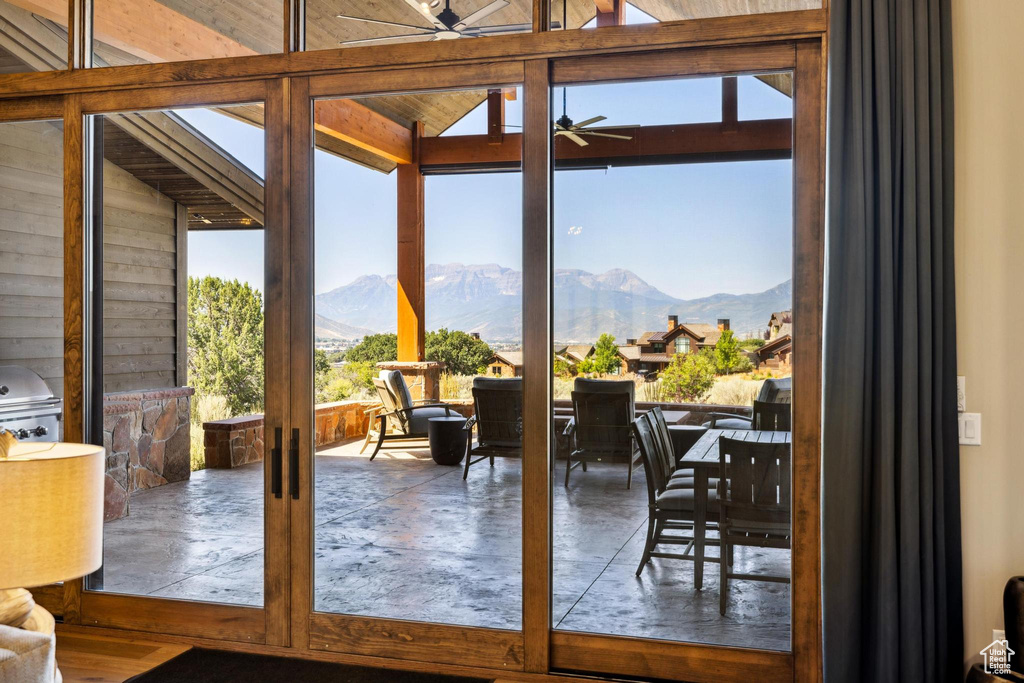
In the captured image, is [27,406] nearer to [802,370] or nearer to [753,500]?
[753,500]

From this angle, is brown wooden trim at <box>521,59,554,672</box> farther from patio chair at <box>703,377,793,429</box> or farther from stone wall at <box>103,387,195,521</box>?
stone wall at <box>103,387,195,521</box>

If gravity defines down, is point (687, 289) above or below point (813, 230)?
below

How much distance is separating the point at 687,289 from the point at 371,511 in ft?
5.28

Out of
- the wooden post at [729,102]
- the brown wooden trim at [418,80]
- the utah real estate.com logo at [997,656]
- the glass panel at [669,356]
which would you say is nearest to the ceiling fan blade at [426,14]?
the brown wooden trim at [418,80]

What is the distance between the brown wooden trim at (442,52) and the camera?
2.92 m

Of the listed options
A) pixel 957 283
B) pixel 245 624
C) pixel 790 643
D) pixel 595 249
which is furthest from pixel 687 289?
pixel 245 624

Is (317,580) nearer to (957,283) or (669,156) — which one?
(669,156)

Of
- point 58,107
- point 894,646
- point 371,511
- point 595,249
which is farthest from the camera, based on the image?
point 58,107

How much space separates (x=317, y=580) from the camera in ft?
11.1

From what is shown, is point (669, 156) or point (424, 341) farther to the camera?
point (424, 341)

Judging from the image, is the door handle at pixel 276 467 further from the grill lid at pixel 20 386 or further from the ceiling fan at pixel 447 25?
the ceiling fan at pixel 447 25

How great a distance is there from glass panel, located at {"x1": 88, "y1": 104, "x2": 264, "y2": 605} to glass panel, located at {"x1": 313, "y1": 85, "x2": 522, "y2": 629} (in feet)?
1.15

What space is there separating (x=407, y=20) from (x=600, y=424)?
1.88 m

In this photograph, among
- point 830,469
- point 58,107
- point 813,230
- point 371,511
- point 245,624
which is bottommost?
point 245,624
